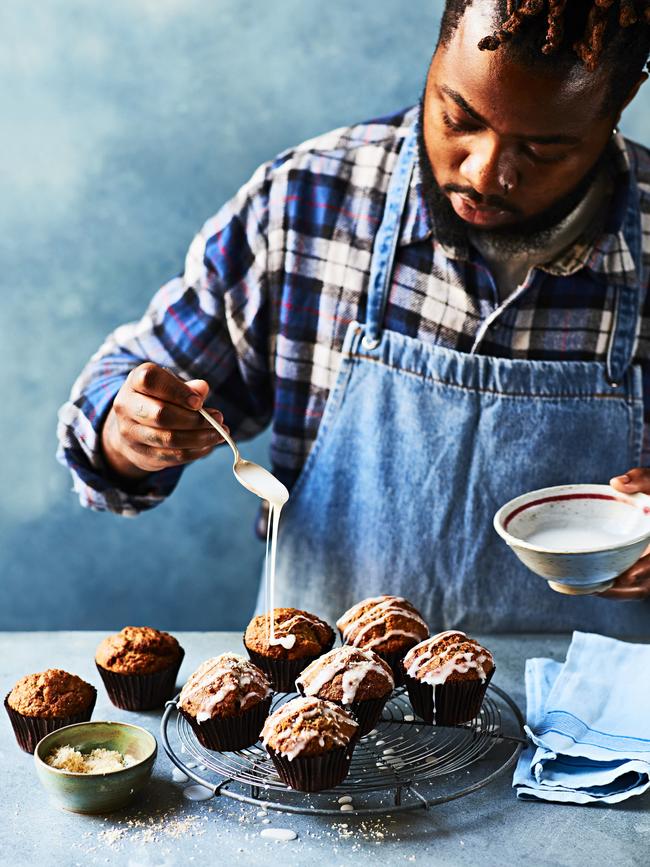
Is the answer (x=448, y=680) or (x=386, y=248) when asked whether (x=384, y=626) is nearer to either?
(x=448, y=680)

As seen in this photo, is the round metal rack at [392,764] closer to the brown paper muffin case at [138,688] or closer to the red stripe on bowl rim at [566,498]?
the brown paper muffin case at [138,688]

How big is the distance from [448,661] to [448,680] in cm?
4

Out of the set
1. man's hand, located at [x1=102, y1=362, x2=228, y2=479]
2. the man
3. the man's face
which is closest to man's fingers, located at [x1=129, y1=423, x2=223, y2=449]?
man's hand, located at [x1=102, y1=362, x2=228, y2=479]

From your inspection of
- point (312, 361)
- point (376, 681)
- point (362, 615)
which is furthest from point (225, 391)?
point (376, 681)

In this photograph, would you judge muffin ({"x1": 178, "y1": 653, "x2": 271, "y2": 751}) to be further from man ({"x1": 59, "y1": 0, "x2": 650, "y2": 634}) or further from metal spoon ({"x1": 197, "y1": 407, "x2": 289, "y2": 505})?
man ({"x1": 59, "y1": 0, "x2": 650, "y2": 634})

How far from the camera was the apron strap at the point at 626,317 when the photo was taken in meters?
2.31

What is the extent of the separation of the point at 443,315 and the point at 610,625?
820 millimetres

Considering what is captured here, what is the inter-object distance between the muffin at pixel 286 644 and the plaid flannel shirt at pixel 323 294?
45 cm

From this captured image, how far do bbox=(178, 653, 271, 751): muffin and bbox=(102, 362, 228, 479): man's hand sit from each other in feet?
1.31

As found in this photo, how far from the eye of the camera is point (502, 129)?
1.88 meters

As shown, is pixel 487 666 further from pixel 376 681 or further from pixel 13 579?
pixel 13 579

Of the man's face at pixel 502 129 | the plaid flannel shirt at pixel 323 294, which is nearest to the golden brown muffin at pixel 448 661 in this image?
the plaid flannel shirt at pixel 323 294

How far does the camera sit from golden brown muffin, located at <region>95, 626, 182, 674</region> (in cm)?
188

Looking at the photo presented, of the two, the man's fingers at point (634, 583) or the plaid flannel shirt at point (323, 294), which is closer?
the man's fingers at point (634, 583)
